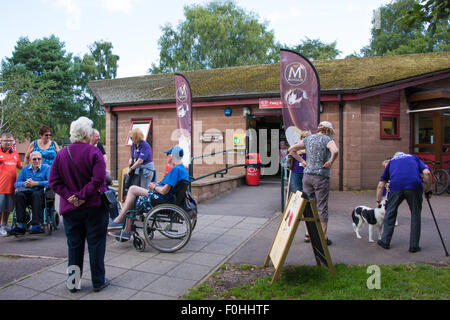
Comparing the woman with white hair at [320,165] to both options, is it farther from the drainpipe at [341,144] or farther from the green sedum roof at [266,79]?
the green sedum roof at [266,79]

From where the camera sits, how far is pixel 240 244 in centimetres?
545

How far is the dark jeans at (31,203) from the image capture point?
5.99 meters

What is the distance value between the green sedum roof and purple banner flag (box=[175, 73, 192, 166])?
10.1 ft

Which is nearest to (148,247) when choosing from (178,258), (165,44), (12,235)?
(178,258)

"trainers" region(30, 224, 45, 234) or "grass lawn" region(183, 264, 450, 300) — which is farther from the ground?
"trainers" region(30, 224, 45, 234)

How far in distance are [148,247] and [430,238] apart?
14.4 feet

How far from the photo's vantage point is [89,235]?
3.68 meters

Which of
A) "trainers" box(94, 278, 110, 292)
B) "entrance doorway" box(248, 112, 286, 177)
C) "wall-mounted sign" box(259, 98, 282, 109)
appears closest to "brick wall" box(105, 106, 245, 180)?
"wall-mounted sign" box(259, 98, 282, 109)

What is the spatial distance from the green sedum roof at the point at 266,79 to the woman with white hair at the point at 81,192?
8.85m

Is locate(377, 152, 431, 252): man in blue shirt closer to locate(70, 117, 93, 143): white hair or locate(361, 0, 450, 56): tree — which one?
locate(70, 117, 93, 143): white hair

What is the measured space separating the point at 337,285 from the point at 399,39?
4027 centimetres

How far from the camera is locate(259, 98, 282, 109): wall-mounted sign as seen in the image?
11.4 metres

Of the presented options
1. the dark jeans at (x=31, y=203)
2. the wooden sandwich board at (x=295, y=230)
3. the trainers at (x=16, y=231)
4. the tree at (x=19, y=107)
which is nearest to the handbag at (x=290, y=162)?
the wooden sandwich board at (x=295, y=230)
